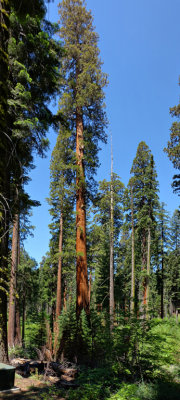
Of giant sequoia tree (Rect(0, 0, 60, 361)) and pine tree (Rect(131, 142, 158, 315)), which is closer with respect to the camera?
giant sequoia tree (Rect(0, 0, 60, 361))

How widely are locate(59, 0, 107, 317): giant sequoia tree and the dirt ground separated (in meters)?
4.60

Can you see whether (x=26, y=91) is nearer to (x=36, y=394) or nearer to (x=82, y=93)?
(x=82, y=93)

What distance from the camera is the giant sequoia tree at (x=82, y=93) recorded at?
10617 mm

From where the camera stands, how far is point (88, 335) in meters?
8.20

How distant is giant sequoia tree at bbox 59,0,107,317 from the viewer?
10.6 meters

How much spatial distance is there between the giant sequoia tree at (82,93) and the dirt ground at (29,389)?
4602 mm

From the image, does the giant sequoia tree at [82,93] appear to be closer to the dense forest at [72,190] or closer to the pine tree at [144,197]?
the dense forest at [72,190]

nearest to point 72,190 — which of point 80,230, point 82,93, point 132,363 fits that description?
point 80,230

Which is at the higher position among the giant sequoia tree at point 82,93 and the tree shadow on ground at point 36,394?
the giant sequoia tree at point 82,93

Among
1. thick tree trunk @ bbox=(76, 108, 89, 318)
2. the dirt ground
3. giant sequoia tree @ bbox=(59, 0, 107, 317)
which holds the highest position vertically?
giant sequoia tree @ bbox=(59, 0, 107, 317)

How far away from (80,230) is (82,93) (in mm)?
6041

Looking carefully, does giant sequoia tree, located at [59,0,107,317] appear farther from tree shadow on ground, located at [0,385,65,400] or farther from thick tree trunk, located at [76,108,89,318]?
tree shadow on ground, located at [0,385,65,400]

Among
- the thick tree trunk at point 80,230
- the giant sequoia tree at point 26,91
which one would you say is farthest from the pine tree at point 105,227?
the giant sequoia tree at point 26,91

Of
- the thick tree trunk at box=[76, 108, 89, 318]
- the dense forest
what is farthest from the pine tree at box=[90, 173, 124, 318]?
the thick tree trunk at box=[76, 108, 89, 318]
